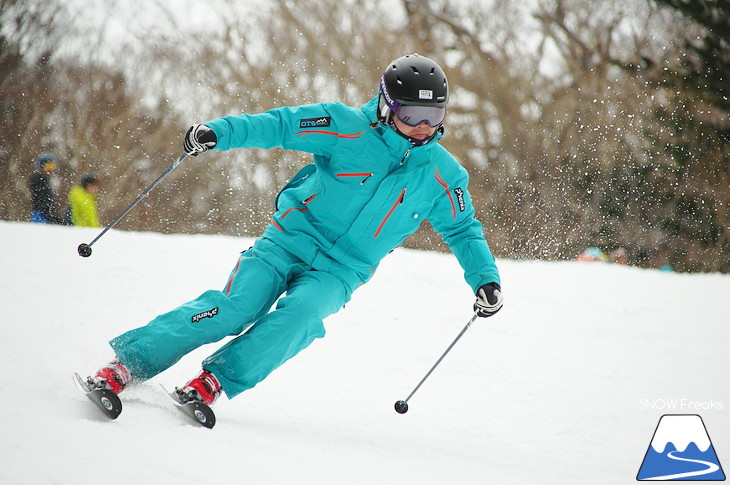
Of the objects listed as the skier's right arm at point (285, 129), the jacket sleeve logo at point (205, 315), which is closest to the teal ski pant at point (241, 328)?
the jacket sleeve logo at point (205, 315)

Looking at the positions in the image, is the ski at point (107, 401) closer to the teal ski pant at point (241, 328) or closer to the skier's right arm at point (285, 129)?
the teal ski pant at point (241, 328)

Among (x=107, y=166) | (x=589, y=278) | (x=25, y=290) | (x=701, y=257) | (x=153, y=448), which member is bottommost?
(x=153, y=448)

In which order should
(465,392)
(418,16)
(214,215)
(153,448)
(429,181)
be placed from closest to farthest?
1. (153,448)
2. (429,181)
3. (465,392)
4. (214,215)
5. (418,16)

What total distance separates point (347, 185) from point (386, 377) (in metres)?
1.64

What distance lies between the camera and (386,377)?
14.5 feet

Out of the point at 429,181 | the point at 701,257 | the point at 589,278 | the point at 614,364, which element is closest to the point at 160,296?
the point at 429,181

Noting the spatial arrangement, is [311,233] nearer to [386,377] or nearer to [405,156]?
[405,156]

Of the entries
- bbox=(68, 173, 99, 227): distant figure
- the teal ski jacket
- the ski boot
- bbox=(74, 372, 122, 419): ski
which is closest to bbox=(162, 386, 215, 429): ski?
the ski boot

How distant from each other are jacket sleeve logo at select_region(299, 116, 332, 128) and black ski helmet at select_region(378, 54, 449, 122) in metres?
0.23

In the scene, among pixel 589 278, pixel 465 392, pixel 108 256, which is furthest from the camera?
pixel 589 278

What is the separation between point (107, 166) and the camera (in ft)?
60.0

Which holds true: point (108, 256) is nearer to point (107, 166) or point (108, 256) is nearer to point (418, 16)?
point (107, 166)

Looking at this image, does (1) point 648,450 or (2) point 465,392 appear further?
(2) point 465,392

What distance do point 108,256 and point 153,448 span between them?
3912mm
